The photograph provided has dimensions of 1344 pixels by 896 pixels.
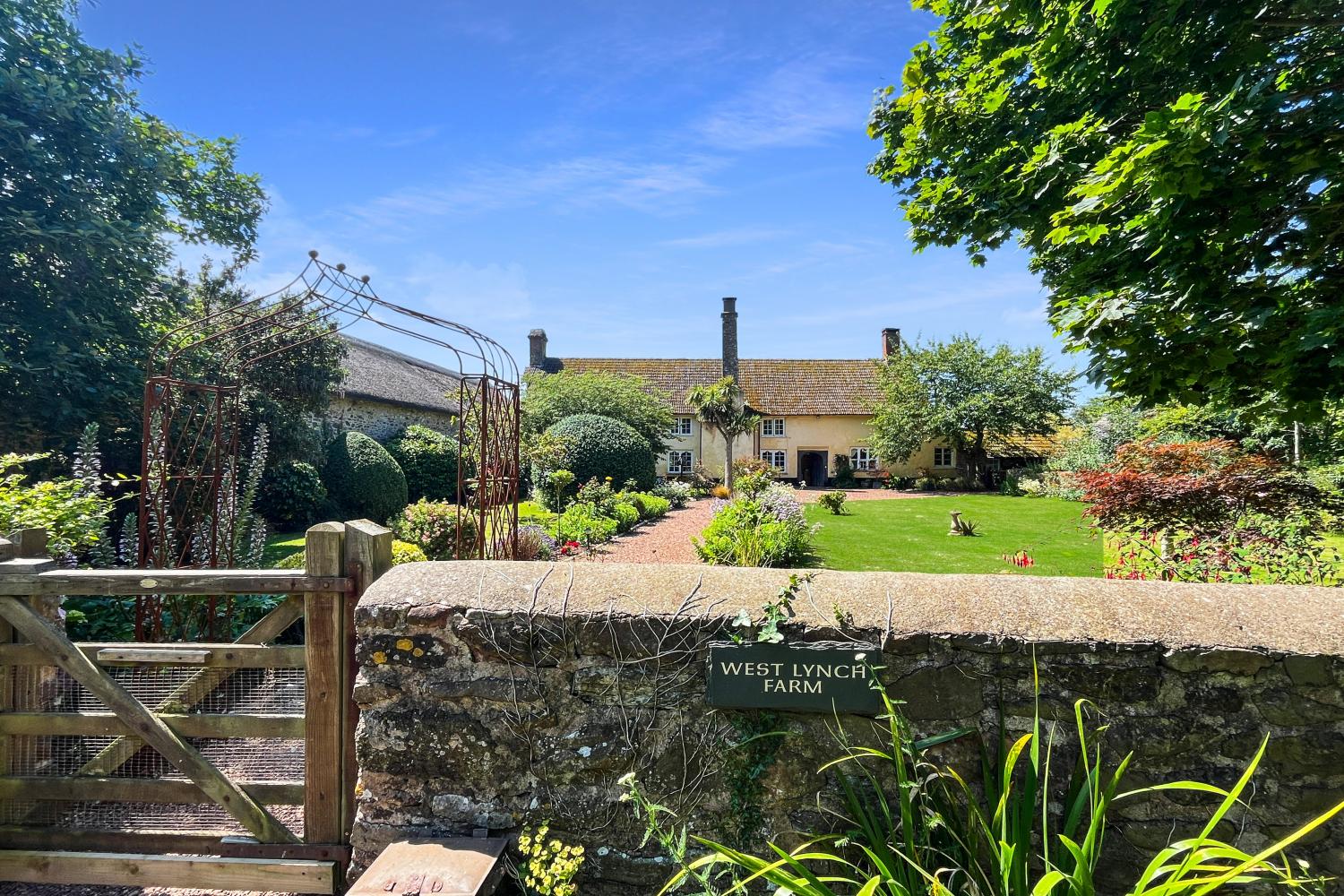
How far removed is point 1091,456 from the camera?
71.4 ft

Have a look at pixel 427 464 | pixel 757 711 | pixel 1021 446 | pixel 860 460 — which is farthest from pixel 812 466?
pixel 757 711

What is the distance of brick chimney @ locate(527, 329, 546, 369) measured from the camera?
2978 cm

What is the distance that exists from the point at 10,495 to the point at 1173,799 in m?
6.43

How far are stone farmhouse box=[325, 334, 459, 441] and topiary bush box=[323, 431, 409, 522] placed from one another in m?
1.07

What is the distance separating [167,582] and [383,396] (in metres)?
16.6

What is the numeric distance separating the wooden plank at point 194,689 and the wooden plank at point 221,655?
0.16 feet

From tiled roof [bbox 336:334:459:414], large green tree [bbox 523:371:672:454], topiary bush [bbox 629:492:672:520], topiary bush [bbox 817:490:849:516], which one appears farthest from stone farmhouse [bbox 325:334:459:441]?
topiary bush [bbox 817:490:849:516]

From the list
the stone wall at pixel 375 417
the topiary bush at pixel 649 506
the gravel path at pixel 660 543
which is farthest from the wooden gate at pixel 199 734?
the stone wall at pixel 375 417

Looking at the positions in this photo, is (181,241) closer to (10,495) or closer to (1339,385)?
(10,495)

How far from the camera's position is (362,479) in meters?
14.3

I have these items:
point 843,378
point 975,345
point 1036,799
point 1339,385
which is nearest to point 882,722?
point 1036,799

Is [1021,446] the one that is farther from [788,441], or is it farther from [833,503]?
[833,503]

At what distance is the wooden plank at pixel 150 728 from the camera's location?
260 cm

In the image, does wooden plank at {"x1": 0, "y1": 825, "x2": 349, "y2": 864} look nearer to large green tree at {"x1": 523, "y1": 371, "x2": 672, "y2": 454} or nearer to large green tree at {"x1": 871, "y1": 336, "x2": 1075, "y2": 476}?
large green tree at {"x1": 523, "y1": 371, "x2": 672, "y2": 454}
